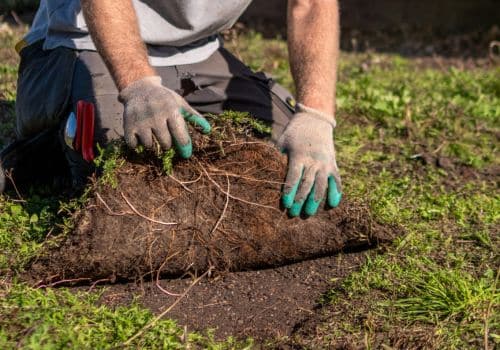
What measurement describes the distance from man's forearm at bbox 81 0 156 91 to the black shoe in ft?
2.43

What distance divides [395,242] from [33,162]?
1630 millimetres

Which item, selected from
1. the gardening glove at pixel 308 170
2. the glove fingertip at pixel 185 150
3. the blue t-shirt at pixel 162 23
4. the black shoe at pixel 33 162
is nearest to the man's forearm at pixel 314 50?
the gardening glove at pixel 308 170

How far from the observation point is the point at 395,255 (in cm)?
270

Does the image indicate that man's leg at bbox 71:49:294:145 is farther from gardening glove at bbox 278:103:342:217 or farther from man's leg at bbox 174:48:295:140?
gardening glove at bbox 278:103:342:217

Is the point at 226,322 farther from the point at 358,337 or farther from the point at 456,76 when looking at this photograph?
the point at 456,76

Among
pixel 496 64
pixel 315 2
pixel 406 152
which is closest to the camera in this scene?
pixel 315 2

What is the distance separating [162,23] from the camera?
3.23 m

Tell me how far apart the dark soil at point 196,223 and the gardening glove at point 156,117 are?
10cm

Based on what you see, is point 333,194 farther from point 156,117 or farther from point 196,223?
point 156,117

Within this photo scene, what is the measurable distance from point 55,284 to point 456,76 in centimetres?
364

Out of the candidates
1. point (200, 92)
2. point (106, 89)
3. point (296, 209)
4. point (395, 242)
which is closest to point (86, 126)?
point (106, 89)

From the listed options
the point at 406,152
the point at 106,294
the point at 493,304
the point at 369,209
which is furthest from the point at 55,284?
the point at 406,152

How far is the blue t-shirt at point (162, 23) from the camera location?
318 centimetres

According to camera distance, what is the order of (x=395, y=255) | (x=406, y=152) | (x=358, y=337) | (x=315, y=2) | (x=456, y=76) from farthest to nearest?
(x=456, y=76) → (x=406, y=152) → (x=315, y=2) → (x=395, y=255) → (x=358, y=337)
